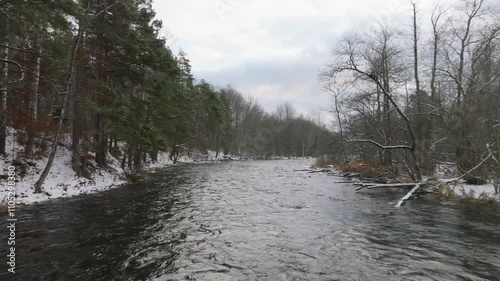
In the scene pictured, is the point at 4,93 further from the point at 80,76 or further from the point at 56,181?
the point at 56,181

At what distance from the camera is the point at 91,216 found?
10.6 meters

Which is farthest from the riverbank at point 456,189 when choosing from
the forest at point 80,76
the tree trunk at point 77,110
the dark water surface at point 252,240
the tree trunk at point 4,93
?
the tree trunk at point 4,93

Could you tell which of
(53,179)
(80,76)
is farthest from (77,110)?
(53,179)

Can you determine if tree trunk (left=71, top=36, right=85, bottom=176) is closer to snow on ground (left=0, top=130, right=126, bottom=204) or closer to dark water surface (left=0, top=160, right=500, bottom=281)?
snow on ground (left=0, top=130, right=126, bottom=204)

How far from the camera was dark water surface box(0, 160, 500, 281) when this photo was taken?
619 cm

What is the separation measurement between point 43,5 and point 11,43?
1801mm

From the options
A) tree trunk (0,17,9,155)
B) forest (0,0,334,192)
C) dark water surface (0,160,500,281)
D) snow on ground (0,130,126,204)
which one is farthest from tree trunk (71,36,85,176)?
dark water surface (0,160,500,281)

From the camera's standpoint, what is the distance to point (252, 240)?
832cm

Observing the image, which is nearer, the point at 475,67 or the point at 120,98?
the point at 120,98

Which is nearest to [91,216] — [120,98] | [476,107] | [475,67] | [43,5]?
[43,5]

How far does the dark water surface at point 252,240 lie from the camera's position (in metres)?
6.19

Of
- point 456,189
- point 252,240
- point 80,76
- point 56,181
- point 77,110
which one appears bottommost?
point 252,240

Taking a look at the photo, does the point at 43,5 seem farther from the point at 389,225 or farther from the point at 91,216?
the point at 389,225

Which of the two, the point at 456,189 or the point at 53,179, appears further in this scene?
the point at 456,189
